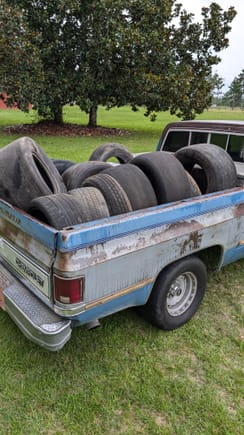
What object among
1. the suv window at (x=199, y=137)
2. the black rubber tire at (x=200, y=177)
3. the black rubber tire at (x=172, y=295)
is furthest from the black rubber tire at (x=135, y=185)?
the suv window at (x=199, y=137)

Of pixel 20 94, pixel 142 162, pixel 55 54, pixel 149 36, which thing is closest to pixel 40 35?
pixel 55 54

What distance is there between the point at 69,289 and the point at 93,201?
26.8 inches

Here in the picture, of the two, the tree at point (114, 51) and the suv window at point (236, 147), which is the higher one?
the tree at point (114, 51)

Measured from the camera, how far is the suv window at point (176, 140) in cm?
453

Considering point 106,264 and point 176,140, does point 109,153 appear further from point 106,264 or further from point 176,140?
point 106,264

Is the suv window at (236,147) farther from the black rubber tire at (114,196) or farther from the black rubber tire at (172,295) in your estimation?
the black rubber tire at (114,196)

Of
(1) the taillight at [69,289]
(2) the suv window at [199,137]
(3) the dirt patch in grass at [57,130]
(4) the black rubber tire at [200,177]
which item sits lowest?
(3) the dirt patch in grass at [57,130]

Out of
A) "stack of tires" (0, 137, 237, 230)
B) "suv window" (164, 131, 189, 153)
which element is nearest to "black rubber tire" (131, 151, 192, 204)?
"stack of tires" (0, 137, 237, 230)

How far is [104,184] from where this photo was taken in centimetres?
254

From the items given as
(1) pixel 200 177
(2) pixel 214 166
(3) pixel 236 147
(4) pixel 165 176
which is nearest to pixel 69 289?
(4) pixel 165 176

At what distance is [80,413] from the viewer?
213 centimetres

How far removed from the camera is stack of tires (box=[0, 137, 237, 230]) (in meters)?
2.29

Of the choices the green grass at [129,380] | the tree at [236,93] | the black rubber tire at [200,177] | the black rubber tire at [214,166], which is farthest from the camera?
the tree at [236,93]

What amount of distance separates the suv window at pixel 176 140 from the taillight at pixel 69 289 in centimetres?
312
